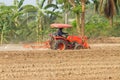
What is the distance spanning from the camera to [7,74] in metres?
10.2

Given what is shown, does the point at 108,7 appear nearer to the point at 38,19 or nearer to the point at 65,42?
the point at 38,19

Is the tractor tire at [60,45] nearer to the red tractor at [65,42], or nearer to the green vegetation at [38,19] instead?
the red tractor at [65,42]

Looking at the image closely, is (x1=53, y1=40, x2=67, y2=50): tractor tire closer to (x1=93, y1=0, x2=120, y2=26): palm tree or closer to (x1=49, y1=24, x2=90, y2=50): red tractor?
(x1=49, y1=24, x2=90, y2=50): red tractor

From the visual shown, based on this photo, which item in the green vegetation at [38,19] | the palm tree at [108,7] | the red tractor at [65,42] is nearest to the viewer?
the red tractor at [65,42]

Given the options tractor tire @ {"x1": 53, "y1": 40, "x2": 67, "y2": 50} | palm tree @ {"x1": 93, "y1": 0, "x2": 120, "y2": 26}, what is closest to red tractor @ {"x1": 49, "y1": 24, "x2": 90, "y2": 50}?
tractor tire @ {"x1": 53, "y1": 40, "x2": 67, "y2": 50}

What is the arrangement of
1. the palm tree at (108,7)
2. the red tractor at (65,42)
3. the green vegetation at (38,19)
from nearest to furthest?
1. the red tractor at (65,42)
2. the green vegetation at (38,19)
3. the palm tree at (108,7)

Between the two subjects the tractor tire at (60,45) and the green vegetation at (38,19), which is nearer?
the tractor tire at (60,45)

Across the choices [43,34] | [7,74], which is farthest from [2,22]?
[7,74]

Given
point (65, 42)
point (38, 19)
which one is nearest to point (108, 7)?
point (38, 19)

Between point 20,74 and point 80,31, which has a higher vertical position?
point 20,74

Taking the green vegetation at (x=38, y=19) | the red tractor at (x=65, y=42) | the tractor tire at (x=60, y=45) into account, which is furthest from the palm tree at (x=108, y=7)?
the tractor tire at (x=60, y=45)

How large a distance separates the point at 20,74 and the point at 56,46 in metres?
8.96

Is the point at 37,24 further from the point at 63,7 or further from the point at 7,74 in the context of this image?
the point at 7,74

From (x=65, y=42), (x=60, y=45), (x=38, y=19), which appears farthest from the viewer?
(x=38, y=19)
